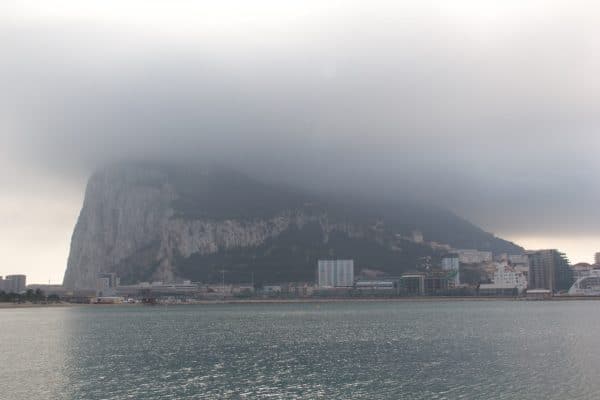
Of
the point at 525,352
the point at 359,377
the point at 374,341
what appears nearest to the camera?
the point at 359,377

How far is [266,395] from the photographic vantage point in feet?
171

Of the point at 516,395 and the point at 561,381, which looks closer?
the point at 516,395

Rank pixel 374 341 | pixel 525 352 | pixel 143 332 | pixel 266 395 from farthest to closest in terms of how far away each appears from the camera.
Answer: pixel 143 332
pixel 374 341
pixel 525 352
pixel 266 395

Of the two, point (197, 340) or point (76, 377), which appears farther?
point (197, 340)

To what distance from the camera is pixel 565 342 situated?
294 ft

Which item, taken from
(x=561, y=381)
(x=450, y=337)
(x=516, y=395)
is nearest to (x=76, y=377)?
(x=516, y=395)

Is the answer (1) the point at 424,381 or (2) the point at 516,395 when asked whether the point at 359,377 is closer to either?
(1) the point at 424,381

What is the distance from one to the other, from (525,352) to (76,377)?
178 feet

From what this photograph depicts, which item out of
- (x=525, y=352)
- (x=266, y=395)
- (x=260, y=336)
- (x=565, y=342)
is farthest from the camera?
(x=260, y=336)

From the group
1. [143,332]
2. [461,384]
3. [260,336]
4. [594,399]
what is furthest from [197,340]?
[594,399]

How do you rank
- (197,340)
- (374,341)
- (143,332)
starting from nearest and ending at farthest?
(374,341), (197,340), (143,332)

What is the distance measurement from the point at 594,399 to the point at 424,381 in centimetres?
1476

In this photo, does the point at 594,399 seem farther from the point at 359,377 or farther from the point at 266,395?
the point at 266,395

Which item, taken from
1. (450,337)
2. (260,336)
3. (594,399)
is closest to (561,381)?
(594,399)
